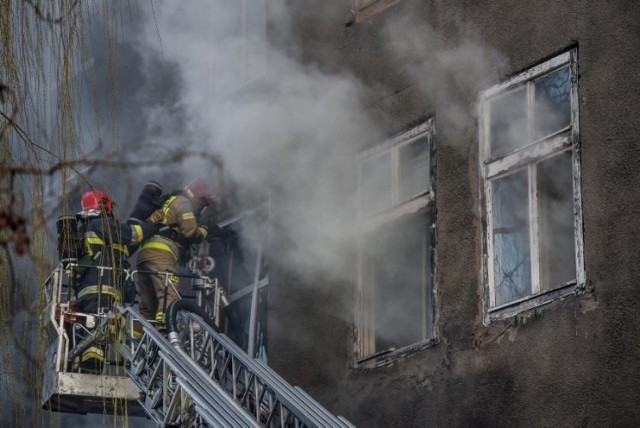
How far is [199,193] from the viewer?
547 inches

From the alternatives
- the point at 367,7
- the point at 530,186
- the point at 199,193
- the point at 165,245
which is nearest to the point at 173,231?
the point at 165,245

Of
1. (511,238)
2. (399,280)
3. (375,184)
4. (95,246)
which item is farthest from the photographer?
(95,246)

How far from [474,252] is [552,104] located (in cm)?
110

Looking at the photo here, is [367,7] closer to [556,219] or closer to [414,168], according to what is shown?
[414,168]

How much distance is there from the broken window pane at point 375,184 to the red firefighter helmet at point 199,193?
263cm

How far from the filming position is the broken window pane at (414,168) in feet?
36.6

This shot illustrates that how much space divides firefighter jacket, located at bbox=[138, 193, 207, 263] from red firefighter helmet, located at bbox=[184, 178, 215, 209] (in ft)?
0.54

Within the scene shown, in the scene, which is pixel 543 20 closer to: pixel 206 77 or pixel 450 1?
pixel 450 1

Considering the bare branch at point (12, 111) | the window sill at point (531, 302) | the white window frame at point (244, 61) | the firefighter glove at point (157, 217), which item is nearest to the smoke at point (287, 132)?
the white window frame at point (244, 61)

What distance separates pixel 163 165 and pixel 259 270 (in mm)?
2215

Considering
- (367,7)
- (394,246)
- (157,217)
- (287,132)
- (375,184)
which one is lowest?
(394,246)

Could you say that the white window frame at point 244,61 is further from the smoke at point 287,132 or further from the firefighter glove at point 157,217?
the firefighter glove at point 157,217

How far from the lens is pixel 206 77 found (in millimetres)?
15445

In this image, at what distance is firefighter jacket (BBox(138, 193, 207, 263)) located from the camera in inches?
534
